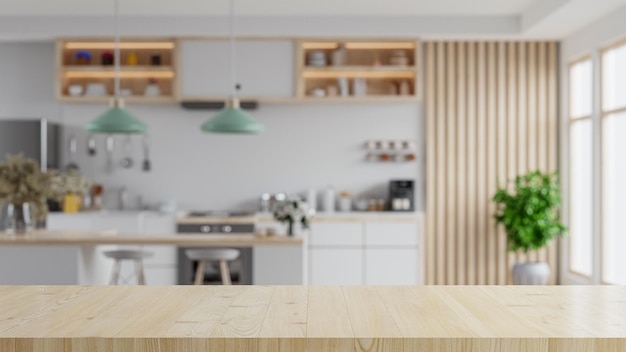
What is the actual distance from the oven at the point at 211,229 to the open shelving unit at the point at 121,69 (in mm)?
1243

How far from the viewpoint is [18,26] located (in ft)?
25.0

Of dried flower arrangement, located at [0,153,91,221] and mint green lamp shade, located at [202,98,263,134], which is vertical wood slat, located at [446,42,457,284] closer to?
mint green lamp shade, located at [202,98,263,134]

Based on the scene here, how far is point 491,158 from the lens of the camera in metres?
8.02

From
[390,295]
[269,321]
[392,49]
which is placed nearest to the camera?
[269,321]

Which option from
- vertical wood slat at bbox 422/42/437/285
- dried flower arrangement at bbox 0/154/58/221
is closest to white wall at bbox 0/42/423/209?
vertical wood slat at bbox 422/42/437/285

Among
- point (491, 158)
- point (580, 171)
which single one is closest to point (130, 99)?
point (491, 158)

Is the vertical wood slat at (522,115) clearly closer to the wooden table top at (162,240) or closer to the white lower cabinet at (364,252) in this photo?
the white lower cabinet at (364,252)

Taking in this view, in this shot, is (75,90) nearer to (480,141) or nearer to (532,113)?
(480,141)

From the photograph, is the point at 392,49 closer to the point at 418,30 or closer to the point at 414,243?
the point at 418,30

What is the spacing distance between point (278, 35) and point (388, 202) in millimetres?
2084

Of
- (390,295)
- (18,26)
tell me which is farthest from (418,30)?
(390,295)

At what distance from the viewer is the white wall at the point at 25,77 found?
816 centimetres

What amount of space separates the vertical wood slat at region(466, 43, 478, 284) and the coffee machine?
61cm

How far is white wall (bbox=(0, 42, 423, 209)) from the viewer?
8.16 meters
